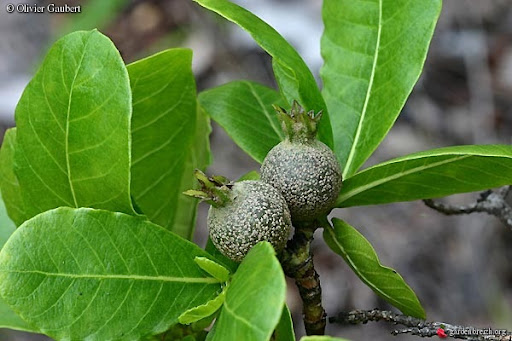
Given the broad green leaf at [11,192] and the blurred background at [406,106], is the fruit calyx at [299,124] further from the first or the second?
the blurred background at [406,106]

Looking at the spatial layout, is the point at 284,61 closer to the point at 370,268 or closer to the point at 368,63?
the point at 368,63

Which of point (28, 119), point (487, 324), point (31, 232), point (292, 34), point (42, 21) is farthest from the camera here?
point (42, 21)

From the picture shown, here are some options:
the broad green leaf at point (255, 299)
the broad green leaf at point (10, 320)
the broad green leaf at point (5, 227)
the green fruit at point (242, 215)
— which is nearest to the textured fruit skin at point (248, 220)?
the green fruit at point (242, 215)

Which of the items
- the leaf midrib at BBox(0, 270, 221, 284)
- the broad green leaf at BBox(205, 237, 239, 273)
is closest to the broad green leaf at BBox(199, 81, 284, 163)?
the broad green leaf at BBox(205, 237, 239, 273)

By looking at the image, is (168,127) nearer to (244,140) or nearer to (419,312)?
(244,140)

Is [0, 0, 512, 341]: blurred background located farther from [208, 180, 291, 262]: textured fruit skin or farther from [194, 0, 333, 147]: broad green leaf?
[208, 180, 291, 262]: textured fruit skin

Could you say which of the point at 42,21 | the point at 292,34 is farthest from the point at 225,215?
the point at 42,21
